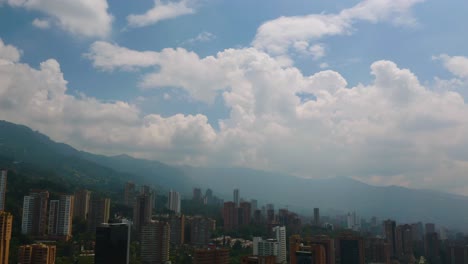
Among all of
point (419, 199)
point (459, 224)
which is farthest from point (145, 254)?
point (419, 199)

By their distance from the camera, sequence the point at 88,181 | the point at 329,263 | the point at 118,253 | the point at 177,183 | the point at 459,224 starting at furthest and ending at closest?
1. the point at 177,183
2. the point at 88,181
3. the point at 459,224
4. the point at 329,263
5. the point at 118,253

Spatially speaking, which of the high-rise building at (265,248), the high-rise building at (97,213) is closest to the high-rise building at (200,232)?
the high-rise building at (97,213)

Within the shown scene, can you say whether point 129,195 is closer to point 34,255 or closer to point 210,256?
point 34,255

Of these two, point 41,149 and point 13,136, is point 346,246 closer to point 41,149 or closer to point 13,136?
point 41,149

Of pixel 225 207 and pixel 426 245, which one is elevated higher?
pixel 225 207

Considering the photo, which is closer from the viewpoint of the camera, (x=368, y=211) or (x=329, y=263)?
(x=329, y=263)

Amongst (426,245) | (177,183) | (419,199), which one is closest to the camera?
(426,245)

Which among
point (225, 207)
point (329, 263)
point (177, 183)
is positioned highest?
point (177, 183)

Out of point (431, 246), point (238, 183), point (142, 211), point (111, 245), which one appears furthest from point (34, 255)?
point (238, 183)

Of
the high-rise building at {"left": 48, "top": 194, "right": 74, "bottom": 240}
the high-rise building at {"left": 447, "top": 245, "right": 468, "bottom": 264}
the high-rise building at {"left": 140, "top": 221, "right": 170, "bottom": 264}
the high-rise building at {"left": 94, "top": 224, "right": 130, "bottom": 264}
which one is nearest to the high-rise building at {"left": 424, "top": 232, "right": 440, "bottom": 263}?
the high-rise building at {"left": 447, "top": 245, "right": 468, "bottom": 264}
